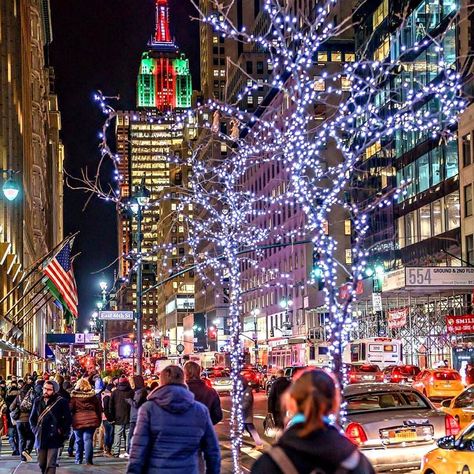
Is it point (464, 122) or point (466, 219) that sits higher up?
point (464, 122)

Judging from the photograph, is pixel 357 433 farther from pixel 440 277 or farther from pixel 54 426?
pixel 440 277

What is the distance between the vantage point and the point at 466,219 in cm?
5812

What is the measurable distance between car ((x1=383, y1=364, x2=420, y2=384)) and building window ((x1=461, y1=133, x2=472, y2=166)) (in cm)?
1554

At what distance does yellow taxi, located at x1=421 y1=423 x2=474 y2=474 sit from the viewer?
11.3 m

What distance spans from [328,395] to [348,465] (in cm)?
34

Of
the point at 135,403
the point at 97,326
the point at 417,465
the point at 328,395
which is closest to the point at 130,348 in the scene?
the point at 135,403

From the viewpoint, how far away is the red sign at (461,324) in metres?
48.4

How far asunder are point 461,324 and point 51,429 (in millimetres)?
36794

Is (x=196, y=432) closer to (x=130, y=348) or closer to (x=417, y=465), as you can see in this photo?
(x=417, y=465)

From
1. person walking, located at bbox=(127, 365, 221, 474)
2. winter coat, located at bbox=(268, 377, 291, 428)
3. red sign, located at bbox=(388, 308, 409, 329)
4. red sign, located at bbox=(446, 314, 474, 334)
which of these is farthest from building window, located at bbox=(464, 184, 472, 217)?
person walking, located at bbox=(127, 365, 221, 474)

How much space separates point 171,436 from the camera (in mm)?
7531

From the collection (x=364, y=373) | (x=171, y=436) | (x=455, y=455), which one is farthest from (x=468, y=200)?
(x=171, y=436)

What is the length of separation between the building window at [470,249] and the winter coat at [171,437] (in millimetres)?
51684

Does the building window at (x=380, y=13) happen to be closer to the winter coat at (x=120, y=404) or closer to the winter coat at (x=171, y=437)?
the winter coat at (x=120, y=404)
